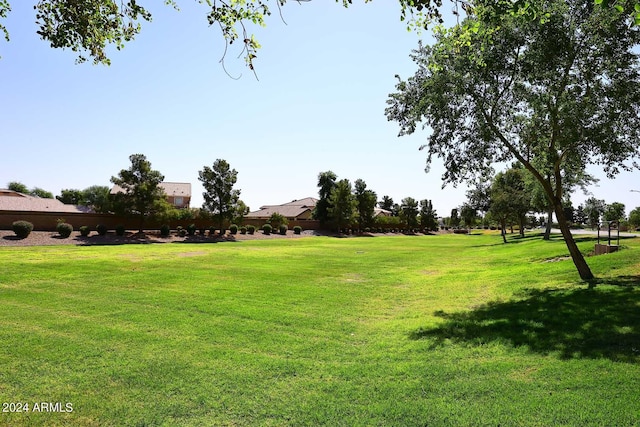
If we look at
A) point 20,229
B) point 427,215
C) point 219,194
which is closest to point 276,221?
point 219,194

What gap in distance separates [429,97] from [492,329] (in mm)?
7794

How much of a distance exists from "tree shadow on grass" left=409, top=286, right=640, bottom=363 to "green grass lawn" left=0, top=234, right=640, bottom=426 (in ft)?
0.15

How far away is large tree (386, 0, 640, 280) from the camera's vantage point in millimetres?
12039

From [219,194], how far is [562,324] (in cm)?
5232

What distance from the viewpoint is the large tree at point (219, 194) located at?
56094 millimetres

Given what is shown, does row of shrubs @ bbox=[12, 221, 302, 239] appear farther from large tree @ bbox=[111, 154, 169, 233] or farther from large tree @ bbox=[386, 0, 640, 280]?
large tree @ bbox=[386, 0, 640, 280]

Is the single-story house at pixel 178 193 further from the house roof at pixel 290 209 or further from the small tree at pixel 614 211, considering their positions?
the small tree at pixel 614 211

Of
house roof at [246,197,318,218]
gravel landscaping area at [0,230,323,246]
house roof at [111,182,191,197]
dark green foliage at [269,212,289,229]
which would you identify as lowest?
gravel landscaping area at [0,230,323,246]

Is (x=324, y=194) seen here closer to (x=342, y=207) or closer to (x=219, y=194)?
(x=342, y=207)

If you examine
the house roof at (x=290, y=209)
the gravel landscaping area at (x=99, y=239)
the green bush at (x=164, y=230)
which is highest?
the house roof at (x=290, y=209)

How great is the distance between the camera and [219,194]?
56438mm

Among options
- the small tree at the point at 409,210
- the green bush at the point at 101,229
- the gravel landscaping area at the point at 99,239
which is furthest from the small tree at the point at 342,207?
the green bush at the point at 101,229

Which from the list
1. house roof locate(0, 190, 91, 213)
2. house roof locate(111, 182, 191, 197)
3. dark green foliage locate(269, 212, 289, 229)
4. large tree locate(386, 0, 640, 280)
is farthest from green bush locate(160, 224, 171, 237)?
large tree locate(386, 0, 640, 280)

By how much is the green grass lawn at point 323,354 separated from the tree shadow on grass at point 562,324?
0.04 m
